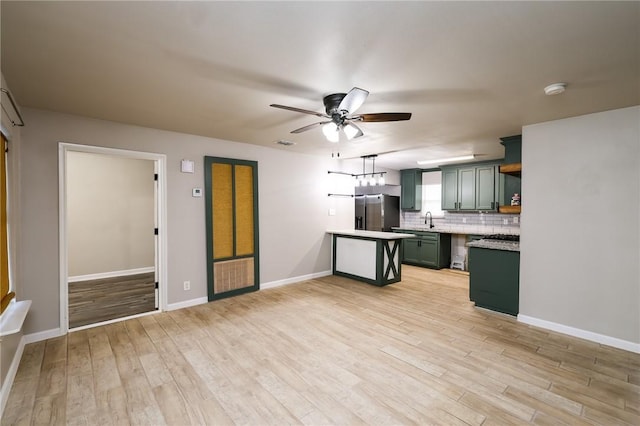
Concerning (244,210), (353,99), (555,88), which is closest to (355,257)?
(244,210)

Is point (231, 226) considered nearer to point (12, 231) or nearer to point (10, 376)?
point (12, 231)

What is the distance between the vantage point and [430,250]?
21.3ft

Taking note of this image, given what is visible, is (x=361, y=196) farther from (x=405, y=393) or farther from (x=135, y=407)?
(x=135, y=407)

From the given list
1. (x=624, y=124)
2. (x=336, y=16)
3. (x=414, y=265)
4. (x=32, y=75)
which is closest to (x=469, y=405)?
(x=336, y=16)

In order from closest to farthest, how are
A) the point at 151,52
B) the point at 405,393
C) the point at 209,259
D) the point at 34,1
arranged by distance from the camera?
the point at 34,1 < the point at 151,52 < the point at 405,393 < the point at 209,259

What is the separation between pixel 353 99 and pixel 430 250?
521 cm

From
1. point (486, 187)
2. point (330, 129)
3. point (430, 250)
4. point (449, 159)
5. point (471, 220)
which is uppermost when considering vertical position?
point (449, 159)

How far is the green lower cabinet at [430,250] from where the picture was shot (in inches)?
250

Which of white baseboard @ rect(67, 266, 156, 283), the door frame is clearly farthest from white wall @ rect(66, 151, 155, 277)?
the door frame

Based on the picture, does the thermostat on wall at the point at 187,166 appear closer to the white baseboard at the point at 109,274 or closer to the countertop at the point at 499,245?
the white baseboard at the point at 109,274

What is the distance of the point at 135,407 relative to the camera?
78.3 inches

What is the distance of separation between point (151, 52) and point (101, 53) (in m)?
0.35

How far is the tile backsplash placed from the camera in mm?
5980

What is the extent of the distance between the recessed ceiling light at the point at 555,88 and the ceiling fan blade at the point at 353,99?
5.42ft
